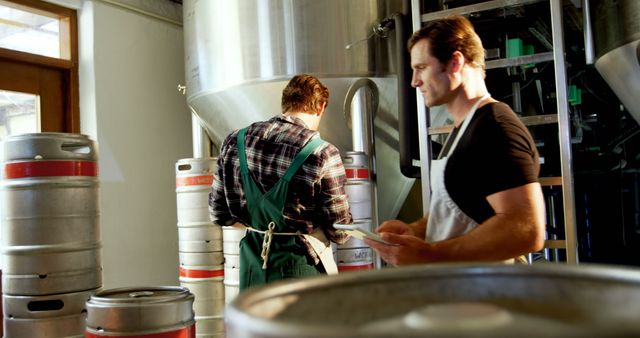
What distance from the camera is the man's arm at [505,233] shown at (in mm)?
1271

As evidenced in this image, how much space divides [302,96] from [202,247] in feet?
4.89

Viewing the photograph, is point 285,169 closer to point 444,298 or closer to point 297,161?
point 297,161

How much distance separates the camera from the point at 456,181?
1379mm

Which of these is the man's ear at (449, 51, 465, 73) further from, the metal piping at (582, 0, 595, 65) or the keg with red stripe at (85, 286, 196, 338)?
the metal piping at (582, 0, 595, 65)

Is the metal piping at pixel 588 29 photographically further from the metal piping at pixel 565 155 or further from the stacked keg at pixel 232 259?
the stacked keg at pixel 232 259

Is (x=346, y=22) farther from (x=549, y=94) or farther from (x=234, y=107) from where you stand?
(x=549, y=94)

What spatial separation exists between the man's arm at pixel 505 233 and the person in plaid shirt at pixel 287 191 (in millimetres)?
913

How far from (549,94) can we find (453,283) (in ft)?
12.3

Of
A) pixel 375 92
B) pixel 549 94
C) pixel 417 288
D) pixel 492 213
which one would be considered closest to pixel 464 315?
pixel 417 288

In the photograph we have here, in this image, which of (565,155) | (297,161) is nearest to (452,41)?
(297,161)

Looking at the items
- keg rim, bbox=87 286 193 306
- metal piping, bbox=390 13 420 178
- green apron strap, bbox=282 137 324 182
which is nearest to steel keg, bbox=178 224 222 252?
keg rim, bbox=87 286 193 306

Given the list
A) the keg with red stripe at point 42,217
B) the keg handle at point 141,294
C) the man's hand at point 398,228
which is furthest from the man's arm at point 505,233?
the keg with red stripe at point 42,217

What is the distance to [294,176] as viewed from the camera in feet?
7.11

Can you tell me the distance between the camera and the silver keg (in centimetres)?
51
